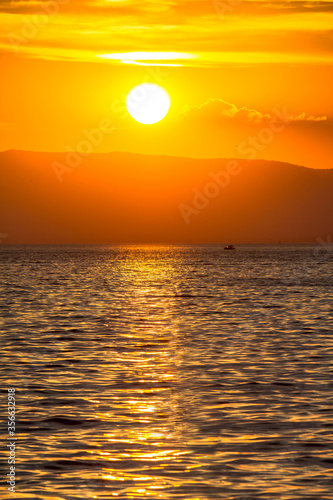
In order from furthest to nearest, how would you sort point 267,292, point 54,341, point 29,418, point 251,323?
point 267,292 → point 251,323 → point 54,341 → point 29,418

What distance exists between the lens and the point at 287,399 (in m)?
24.6

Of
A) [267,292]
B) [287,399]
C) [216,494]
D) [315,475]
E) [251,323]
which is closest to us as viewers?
[216,494]

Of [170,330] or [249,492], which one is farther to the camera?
[170,330]

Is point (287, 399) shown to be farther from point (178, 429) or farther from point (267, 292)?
point (267, 292)

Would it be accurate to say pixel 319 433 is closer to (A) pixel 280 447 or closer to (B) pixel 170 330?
(A) pixel 280 447

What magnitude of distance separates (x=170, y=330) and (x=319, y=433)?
81.4ft

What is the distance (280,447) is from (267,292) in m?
64.5

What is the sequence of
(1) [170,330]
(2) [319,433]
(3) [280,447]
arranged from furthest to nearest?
(1) [170,330]
(2) [319,433]
(3) [280,447]

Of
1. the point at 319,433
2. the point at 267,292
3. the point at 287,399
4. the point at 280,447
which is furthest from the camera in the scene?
the point at 267,292

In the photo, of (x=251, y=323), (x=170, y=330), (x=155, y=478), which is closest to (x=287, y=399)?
(x=155, y=478)

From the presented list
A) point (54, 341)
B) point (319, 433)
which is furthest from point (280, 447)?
point (54, 341)

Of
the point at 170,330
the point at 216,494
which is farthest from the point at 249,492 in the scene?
the point at 170,330

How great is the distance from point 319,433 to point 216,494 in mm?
5257

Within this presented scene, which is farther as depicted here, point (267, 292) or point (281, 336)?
point (267, 292)
